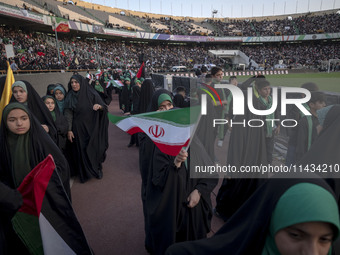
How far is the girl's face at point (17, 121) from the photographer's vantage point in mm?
2381

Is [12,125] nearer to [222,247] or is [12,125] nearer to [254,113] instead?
[222,247]

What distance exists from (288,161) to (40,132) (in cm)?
372

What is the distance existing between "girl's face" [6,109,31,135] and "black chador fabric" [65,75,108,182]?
2207 mm

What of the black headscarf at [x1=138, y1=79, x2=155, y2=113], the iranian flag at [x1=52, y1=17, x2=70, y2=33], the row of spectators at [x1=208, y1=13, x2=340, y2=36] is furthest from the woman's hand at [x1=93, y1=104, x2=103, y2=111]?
the row of spectators at [x1=208, y1=13, x2=340, y2=36]

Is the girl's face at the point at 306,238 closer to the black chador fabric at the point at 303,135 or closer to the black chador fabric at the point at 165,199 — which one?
the black chador fabric at the point at 165,199

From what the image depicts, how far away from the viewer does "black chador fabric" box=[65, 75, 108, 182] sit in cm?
464

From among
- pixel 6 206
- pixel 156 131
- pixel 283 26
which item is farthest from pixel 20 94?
pixel 283 26

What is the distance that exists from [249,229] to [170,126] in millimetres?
1084

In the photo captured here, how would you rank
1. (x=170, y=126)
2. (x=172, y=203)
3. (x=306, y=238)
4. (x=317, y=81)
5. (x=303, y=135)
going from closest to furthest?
(x=306, y=238), (x=170, y=126), (x=172, y=203), (x=303, y=135), (x=317, y=81)

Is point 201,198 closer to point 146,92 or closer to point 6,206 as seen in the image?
point 6,206

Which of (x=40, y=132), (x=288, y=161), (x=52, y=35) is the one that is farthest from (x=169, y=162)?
(x=52, y=35)

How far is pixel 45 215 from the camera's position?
1918 mm

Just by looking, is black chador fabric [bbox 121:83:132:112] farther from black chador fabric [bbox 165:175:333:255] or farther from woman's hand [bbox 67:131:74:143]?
black chador fabric [bbox 165:175:333:255]

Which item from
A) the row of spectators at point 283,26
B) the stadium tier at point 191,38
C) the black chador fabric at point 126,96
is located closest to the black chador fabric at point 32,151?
the black chador fabric at point 126,96
